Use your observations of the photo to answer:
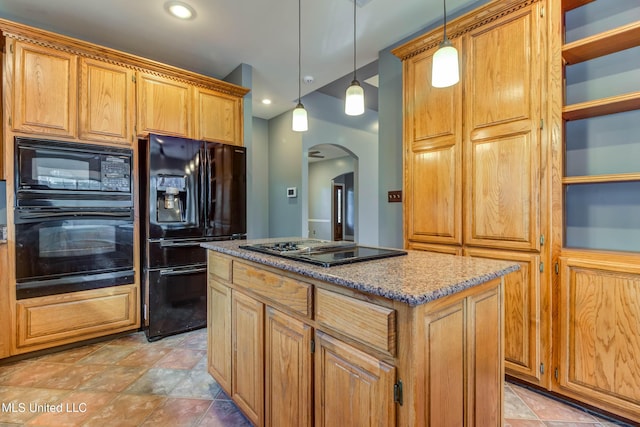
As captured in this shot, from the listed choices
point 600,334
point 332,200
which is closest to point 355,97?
point 600,334

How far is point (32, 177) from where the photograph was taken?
2.28 m

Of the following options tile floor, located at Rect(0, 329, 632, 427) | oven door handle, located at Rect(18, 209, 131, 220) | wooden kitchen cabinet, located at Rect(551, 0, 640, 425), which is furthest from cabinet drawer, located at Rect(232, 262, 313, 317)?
oven door handle, located at Rect(18, 209, 131, 220)

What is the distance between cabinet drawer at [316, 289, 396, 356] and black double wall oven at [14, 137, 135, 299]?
238 cm

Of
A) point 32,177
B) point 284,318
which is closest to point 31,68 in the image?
point 32,177

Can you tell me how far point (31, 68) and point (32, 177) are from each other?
84cm

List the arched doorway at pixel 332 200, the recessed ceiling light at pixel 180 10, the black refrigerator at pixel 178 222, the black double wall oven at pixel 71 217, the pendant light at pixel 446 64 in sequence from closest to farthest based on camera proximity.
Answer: the pendant light at pixel 446 64
the black double wall oven at pixel 71 217
the recessed ceiling light at pixel 180 10
the black refrigerator at pixel 178 222
the arched doorway at pixel 332 200

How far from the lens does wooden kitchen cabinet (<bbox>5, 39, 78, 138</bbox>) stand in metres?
2.26

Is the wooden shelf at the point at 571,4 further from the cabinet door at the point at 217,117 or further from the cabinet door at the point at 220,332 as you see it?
the cabinet door at the point at 217,117

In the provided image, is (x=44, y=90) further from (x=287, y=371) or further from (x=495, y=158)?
(x=495, y=158)

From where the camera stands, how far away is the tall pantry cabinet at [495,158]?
1792 millimetres

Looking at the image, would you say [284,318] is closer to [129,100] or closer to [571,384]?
[571,384]

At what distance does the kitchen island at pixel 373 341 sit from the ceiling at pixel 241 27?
213cm

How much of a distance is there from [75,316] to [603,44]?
4.12 meters

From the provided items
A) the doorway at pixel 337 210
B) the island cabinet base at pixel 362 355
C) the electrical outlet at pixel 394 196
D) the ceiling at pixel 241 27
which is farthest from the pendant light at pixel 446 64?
the doorway at pixel 337 210
